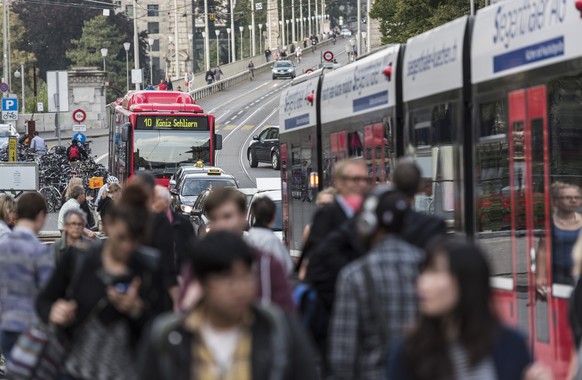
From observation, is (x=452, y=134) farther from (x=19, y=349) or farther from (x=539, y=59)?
(x=19, y=349)

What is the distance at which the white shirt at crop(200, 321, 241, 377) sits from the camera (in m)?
4.95

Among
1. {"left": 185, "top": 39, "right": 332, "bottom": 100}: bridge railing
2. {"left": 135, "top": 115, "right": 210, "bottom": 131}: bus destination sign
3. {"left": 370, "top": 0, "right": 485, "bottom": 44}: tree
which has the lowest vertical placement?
{"left": 135, "top": 115, "right": 210, "bottom": 131}: bus destination sign

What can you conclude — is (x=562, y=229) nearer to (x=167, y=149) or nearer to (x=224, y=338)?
(x=224, y=338)

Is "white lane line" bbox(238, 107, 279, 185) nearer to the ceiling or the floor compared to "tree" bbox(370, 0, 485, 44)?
nearer to the floor

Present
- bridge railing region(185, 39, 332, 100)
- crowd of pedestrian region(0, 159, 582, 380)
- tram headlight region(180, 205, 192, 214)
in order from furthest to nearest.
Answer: bridge railing region(185, 39, 332, 100) → tram headlight region(180, 205, 192, 214) → crowd of pedestrian region(0, 159, 582, 380)

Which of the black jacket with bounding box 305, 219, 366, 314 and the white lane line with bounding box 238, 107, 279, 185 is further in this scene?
the white lane line with bounding box 238, 107, 279, 185

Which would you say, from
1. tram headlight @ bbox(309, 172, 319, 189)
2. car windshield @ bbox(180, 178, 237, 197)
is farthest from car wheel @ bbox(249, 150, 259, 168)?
tram headlight @ bbox(309, 172, 319, 189)

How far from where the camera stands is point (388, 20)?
52469 millimetres

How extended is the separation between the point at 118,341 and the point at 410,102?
7.61 metres

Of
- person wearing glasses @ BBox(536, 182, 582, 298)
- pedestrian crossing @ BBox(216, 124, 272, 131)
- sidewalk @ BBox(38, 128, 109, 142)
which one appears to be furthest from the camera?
pedestrian crossing @ BBox(216, 124, 272, 131)

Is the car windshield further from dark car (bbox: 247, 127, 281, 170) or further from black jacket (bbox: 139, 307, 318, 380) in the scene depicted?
black jacket (bbox: 139, 307, 318, 380)

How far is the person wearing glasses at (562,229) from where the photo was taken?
10.0m

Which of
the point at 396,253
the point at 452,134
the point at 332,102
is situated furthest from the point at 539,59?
the point at 332,102

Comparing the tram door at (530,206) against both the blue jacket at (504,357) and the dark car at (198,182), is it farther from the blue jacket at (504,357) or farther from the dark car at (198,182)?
the dark car at (198,182)
